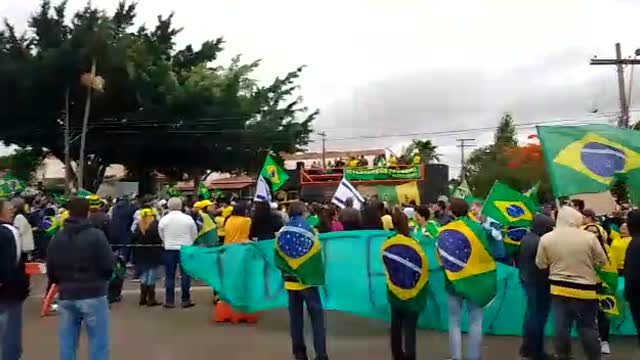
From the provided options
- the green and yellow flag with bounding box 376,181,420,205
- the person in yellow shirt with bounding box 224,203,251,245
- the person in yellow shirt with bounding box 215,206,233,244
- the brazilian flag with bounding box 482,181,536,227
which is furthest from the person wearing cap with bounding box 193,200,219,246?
the green and yellow flag with bounding box 376,181,420,205

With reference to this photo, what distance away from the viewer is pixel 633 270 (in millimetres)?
6895

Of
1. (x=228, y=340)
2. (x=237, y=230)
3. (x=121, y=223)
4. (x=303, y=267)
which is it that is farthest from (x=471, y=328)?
(x=121, y=223)

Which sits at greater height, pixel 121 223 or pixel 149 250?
pixel 121 223

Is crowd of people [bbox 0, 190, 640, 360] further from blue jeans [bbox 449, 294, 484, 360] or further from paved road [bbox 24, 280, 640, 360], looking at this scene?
paved road [bbox 24, 280, 640, 360]

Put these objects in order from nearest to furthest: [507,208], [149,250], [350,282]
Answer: [507,208]
[350,282]
[149,250]

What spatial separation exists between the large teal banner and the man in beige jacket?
1927 mm

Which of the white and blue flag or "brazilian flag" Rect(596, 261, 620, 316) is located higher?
the white and blue flag

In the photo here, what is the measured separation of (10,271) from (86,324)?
0.83m

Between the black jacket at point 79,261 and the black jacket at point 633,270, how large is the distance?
181 inches

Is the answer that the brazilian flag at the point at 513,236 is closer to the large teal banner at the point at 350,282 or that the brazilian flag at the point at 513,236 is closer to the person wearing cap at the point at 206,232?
the large teal banner at the point at 350,282

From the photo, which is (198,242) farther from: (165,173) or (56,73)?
(165,173)

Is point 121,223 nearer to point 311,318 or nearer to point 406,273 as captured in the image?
point 311,318

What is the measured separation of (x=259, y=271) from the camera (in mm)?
10070

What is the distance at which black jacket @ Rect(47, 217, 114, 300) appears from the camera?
6.23 metres
